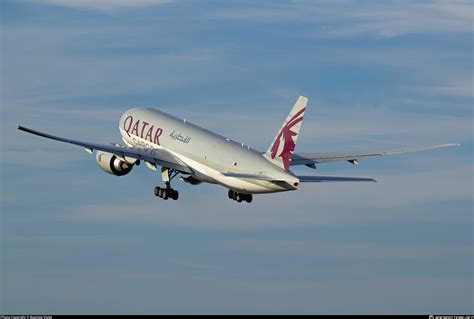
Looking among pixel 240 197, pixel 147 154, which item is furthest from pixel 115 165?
pixel 240 197

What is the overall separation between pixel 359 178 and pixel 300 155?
16.2m

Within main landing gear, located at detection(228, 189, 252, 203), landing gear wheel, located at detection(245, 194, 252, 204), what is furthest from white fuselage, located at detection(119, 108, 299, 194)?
landing gear wheel, located at detection(245, 194, 252, 204)

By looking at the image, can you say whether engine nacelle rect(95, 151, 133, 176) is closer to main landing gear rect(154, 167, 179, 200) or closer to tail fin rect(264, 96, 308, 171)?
main landing gear rect(154, 167, 179, 200)

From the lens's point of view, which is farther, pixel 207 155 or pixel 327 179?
pixel 207 155

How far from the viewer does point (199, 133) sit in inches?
4791

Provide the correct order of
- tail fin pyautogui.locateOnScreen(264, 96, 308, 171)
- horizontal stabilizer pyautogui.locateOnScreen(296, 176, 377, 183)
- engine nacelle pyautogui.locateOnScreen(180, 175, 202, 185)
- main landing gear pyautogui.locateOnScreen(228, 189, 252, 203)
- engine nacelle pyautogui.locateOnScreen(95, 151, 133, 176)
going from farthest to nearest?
engine nacelle pyautogui.locateOnScreen(95, 151, 133, 176)
engine nacelle pyautogui.locateOnScreen(180, 175, 202, 185)
main landing gear pyautogui.locateOnScreen(228, 189, 252, 203)
tail fin pyautogui.locateOnScreen(264, 96, 308, 171)
horizontal stabilizer pyautogui.locateOnScreen(296, 176, 377, 183)

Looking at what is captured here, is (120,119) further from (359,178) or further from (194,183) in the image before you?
(359,178)

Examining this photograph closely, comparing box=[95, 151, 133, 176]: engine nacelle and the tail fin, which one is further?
box=[95, 151, 133, 176]: engine nacelle

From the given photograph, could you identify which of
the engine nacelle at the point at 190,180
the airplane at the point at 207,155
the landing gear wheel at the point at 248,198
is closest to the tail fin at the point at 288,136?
the airplane at the point at 207,155

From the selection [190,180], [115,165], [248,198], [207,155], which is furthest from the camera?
[115,165]

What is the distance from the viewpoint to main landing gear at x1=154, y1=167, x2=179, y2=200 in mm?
124188

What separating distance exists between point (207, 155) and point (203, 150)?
1.01 metres

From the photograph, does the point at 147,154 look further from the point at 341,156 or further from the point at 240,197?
the point at 341,156

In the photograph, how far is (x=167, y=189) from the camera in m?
124
